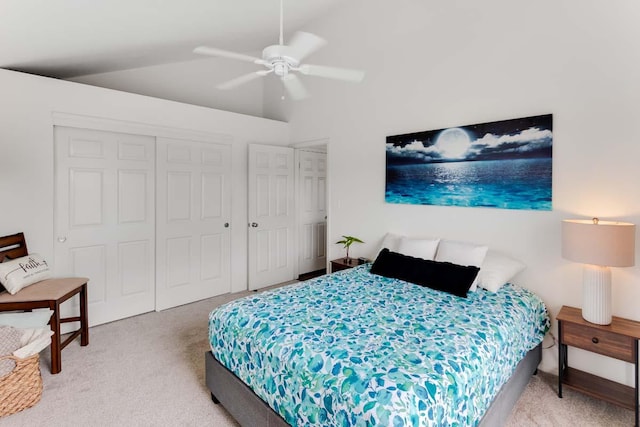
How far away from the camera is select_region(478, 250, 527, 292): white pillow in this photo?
8.07ft

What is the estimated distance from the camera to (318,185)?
5.19m

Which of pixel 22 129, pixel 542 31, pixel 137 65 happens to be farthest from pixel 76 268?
pixel 542 31

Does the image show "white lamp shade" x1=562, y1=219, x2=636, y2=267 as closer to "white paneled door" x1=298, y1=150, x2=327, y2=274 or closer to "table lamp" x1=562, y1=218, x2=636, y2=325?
"table lamp" x1=562, y1=218, x2=636, y2=325

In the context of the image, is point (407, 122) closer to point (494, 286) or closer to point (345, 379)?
point (494, 286)

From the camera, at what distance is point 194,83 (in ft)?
14.6

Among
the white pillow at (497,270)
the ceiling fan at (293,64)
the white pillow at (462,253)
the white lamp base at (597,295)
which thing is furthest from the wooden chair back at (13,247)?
→ the white lamp base at (597,295)

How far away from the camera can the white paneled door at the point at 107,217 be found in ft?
10.1

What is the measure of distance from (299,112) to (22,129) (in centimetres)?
304

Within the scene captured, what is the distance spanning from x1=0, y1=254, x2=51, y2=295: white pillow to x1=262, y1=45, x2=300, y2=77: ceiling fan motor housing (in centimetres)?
256

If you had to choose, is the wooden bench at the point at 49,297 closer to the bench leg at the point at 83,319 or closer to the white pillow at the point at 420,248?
the bench leg at the point at 83,319

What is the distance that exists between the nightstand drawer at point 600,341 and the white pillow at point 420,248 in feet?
3.61

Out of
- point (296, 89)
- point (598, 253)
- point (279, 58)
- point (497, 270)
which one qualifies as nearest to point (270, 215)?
point (296, 89)

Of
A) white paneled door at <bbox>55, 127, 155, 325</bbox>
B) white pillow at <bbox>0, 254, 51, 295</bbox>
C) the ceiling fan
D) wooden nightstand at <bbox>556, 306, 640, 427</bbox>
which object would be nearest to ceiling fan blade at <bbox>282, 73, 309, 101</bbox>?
the ceiling fan

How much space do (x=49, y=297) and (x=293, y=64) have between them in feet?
8.23
